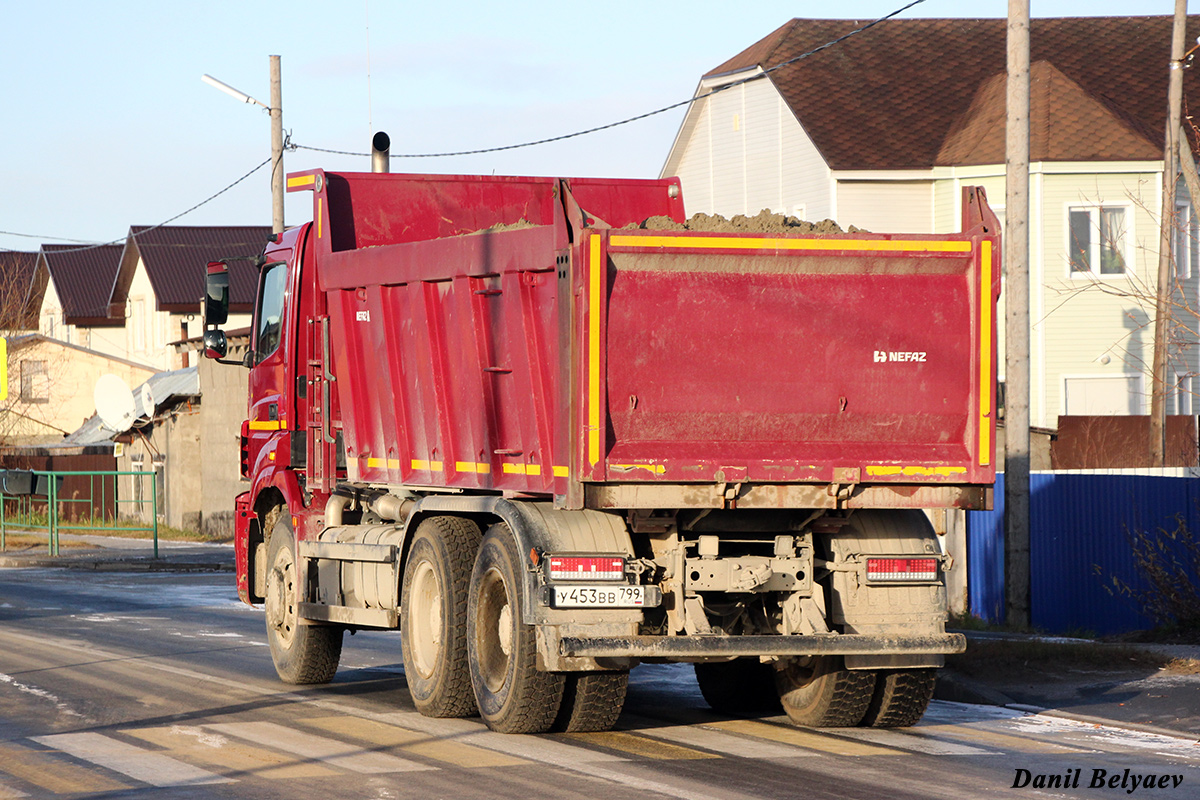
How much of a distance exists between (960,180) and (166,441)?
18.5m

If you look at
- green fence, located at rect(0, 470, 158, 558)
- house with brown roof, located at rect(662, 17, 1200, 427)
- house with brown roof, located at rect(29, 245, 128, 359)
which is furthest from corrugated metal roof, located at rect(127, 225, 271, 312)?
house with brown roof, located at rect(662, 17, 1200, 427)

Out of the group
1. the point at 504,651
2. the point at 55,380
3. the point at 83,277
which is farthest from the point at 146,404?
the point at 83,277

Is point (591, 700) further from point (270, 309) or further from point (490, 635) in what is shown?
point (270, 309)

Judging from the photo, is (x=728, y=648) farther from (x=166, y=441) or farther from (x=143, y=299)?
(x=143, y=299)

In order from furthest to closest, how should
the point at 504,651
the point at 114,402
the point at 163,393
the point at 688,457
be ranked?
the point at 163,393 → the point at 114,402 → the point at 504,651 → the point at 688,457

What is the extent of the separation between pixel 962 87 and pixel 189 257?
125ft

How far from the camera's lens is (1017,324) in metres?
15.3

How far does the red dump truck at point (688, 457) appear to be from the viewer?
30.5ft

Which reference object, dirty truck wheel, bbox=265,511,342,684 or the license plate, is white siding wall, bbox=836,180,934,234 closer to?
dirty truck wheel, bbox=265,511,342,684

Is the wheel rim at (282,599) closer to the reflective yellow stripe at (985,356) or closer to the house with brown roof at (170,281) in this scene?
the reflective yellow stripe at (985,356)

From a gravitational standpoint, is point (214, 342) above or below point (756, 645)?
above

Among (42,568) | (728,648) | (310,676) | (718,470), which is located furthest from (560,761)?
(42,568)

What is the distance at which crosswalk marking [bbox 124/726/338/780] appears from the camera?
877 centimetres

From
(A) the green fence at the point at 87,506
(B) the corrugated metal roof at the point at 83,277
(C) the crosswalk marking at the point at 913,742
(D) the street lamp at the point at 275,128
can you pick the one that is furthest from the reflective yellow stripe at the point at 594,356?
(B) the corrugated metal roof at the point at 83,277
